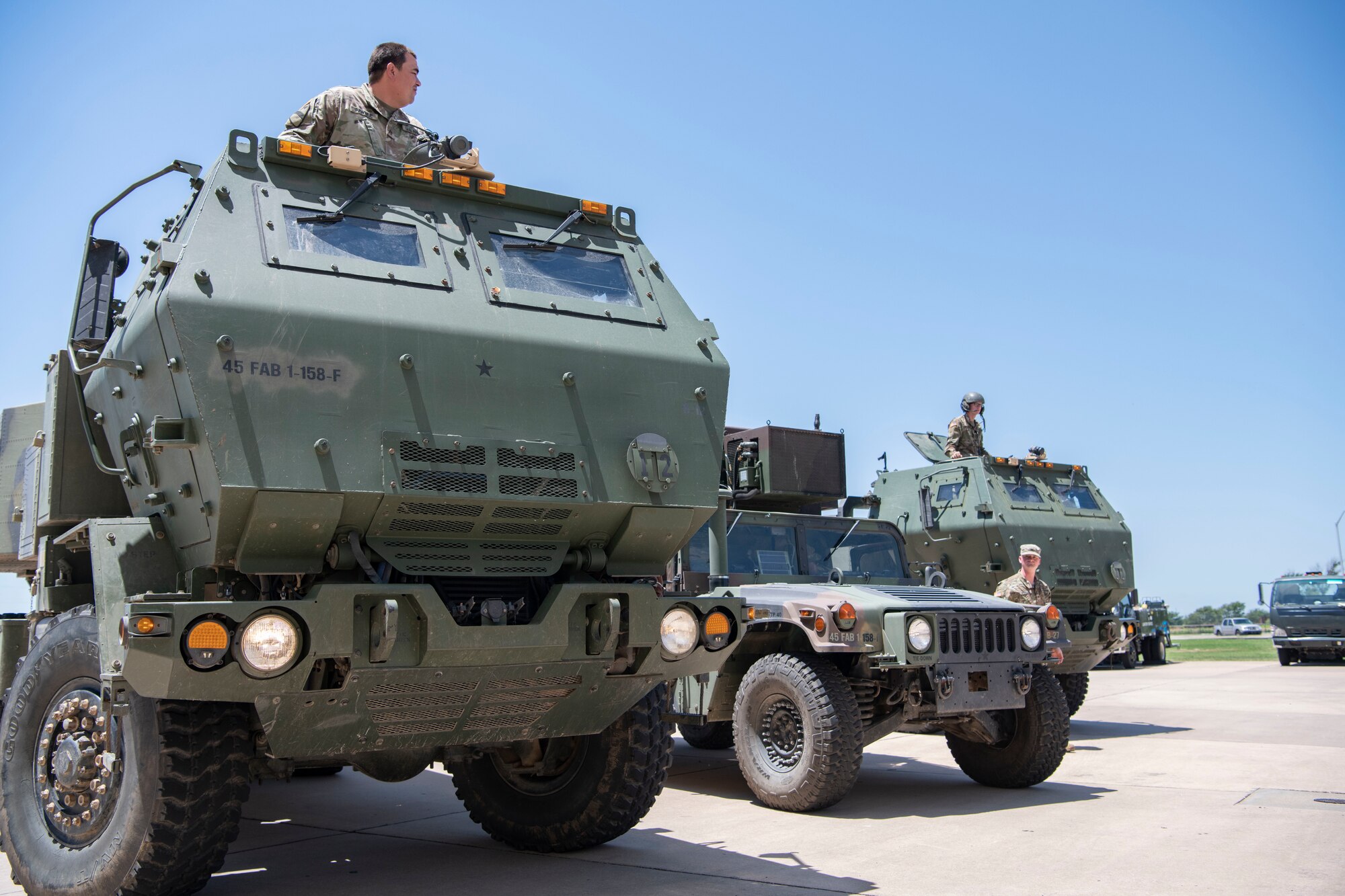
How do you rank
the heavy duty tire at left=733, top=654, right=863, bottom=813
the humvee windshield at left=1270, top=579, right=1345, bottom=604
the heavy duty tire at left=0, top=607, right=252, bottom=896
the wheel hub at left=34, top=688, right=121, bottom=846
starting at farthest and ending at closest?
1. the humvee windshield at left=1270, top=579, right=1345, bottom=604
2. the heavy duty tire at left=733, top=654, right=863, bottom=813
3. the wheel hub at left=34, top=688, right=121, bottom=846
4. the heavy duty tire at left=0, top=607, right=252, bottom=896

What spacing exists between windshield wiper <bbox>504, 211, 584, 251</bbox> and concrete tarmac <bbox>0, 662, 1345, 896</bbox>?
2.64 meters

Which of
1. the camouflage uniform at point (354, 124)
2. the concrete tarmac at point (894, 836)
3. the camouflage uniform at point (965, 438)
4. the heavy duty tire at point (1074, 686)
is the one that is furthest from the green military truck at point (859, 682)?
the camouflage uniform at point (965, 438)

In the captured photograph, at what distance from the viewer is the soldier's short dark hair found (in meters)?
5.50

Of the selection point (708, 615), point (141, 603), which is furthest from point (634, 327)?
point (141, 603)

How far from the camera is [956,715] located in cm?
700

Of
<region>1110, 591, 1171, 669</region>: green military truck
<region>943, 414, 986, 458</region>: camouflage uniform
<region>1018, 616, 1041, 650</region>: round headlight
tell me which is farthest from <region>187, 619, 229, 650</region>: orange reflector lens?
<region>1110, 591, 1171, 669</region>: green military truck

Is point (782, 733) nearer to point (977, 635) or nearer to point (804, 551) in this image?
point (977, 635)

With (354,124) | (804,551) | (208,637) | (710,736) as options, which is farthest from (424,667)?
(710,736)

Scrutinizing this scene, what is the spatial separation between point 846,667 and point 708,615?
2407mm

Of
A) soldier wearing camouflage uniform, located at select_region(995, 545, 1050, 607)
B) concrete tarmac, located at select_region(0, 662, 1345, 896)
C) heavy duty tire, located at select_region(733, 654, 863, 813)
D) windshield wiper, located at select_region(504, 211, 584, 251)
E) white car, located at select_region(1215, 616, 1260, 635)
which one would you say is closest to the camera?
concrete tarmac, located at select_region(0, 662, 1345, 896)

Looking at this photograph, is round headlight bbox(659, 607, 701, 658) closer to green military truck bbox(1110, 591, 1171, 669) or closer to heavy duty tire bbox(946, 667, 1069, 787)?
heavy duty tire bbox(946, 667, 1069, 787)

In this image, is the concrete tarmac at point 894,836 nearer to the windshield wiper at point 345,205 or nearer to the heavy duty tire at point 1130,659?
the windshield wiper at point 345,205

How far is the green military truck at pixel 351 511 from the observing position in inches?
156

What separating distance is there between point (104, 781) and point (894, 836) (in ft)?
11.9
